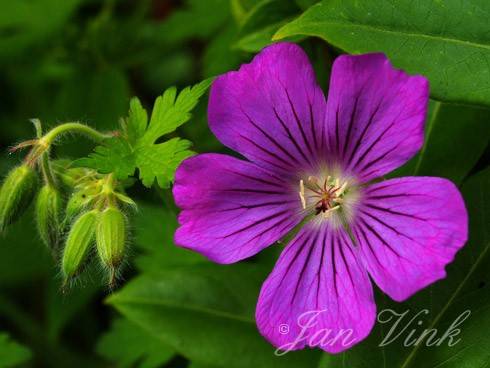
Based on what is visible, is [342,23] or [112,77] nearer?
[342,23]

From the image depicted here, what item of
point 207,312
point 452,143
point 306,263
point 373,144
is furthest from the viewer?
point 207,312

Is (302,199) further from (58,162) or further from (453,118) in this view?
(58,162)

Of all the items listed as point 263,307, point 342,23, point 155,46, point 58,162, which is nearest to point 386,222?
point 263,307

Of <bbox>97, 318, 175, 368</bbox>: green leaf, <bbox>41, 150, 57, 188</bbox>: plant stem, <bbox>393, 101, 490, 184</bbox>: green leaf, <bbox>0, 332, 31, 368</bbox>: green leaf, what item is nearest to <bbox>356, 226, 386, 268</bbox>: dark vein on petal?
<bbox>393, 101, 490, 184</bbox>: green leaf

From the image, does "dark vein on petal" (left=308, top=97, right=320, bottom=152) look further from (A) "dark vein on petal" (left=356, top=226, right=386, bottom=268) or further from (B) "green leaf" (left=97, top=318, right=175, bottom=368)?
(B) "green leaf" (left=97, top=318, right=175, bottom=368)

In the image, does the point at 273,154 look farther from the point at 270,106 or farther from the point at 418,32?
the point at 418,32

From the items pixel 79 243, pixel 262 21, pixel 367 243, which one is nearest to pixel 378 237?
pixel 367 243
